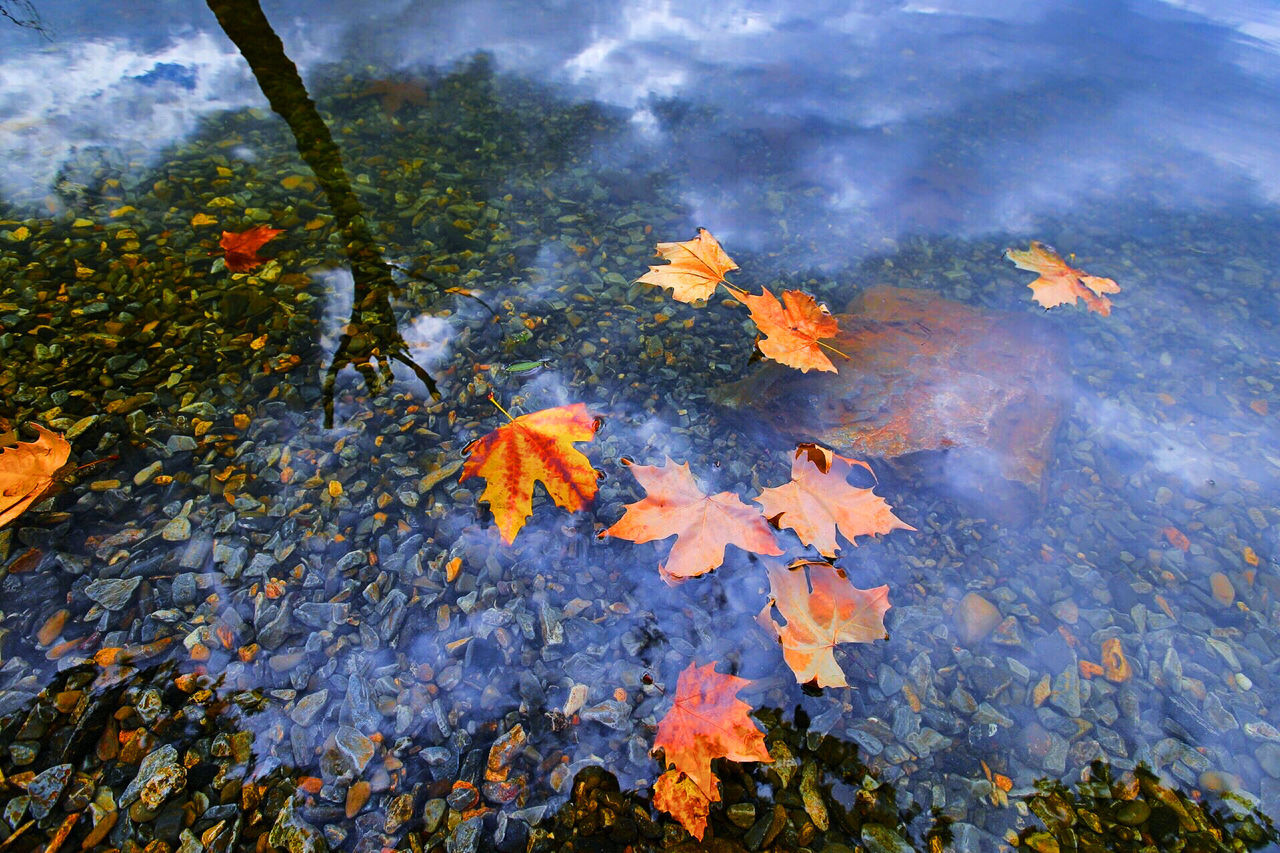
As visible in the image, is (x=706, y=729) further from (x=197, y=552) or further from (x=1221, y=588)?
(x=1221, y=588)

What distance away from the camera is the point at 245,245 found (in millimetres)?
2398

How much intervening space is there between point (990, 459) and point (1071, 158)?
260cm

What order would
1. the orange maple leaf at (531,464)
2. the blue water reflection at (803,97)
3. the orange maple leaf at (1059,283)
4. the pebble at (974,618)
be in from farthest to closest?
the blue water reflection at (803,97) < the orange maple leaf at (1059,283) < the orange maple leaf at (531,464) < the pebble at (974,618)

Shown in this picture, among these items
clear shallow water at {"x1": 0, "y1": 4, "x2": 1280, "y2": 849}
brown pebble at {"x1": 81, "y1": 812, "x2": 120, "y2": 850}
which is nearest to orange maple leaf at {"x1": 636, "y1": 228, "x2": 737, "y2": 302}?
clear shallow water at {"x1": 0, "y1": 4, "x2": 1280, "y2": 849}

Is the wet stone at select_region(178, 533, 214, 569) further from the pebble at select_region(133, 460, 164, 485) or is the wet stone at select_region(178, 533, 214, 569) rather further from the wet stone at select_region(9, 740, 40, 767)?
the wet stone at select_region(9, 740, 40, 767)

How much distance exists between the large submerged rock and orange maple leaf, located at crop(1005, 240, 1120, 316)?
27 cm

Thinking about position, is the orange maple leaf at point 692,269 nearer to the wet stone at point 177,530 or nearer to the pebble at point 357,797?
the wet stone at point 177,530

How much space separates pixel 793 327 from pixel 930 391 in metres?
0.54

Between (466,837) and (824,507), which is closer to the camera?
(466,837)

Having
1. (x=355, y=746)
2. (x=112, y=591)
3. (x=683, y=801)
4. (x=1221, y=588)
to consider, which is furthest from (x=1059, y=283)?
(x=112, y=591)

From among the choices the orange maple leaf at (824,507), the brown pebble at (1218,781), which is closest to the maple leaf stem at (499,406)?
the orange maple leaf at (824,507)

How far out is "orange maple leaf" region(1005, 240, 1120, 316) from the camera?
2643 mm

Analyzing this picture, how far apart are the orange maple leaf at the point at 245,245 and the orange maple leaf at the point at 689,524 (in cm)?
175

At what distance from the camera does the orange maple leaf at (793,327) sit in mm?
2232
